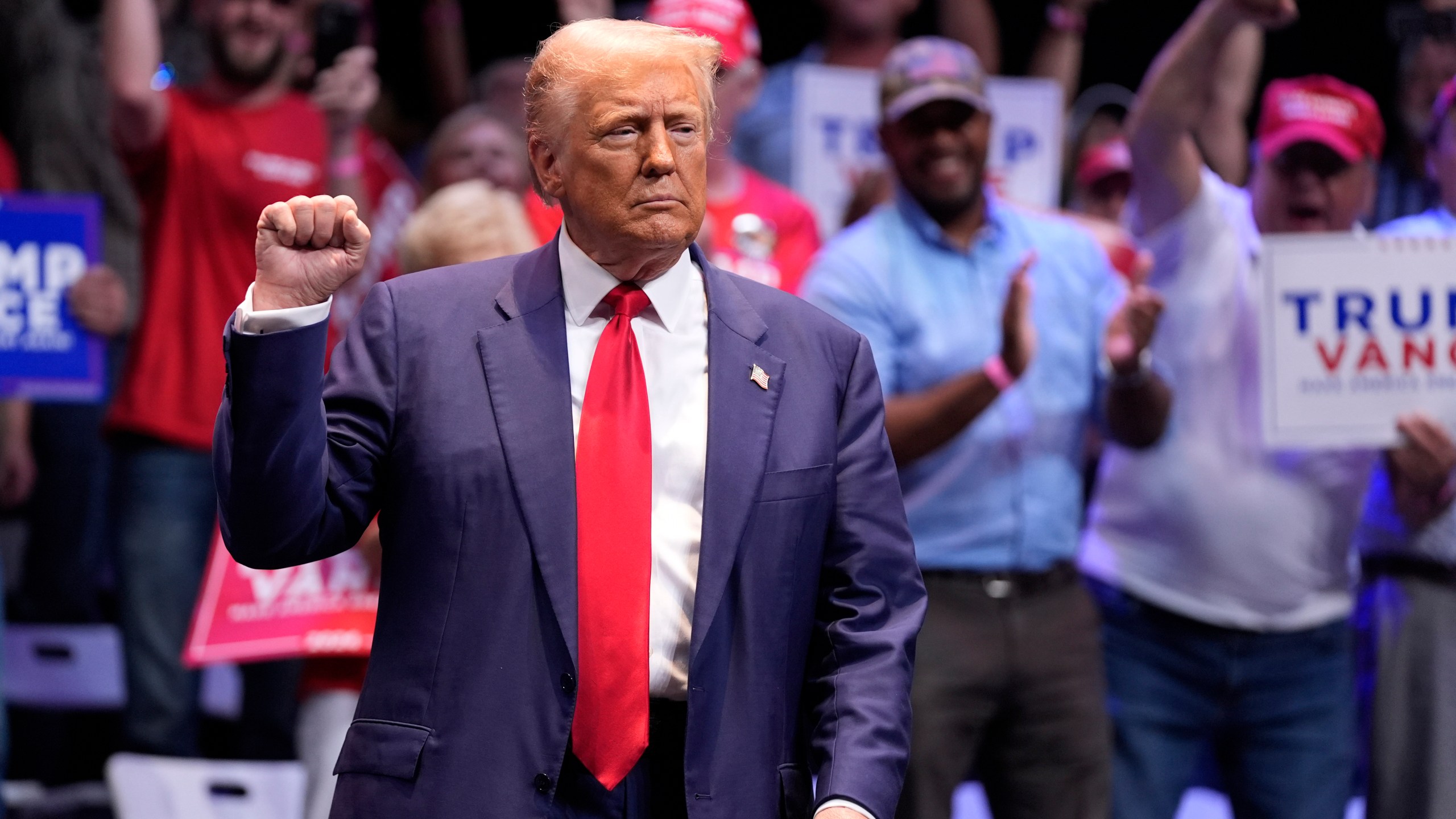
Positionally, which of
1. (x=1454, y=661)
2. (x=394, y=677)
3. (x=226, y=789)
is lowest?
(x=226, y=789)

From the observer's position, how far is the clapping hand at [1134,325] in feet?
11.4

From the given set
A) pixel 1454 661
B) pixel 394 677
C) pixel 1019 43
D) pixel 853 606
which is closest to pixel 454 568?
pixel 394 677

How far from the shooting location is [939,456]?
3541 mm

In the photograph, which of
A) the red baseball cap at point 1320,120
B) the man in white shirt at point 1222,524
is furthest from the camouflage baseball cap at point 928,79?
the red baseball cap at point 1320,120

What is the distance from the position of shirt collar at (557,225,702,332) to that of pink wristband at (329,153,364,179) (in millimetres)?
2250

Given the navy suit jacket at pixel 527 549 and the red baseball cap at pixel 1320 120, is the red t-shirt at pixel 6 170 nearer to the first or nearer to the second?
the navy suit jacket at pixel 527 549

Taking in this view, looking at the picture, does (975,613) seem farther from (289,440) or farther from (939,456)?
(289,440)

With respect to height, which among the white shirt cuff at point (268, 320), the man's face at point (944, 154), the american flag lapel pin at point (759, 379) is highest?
the man's face at point (944, 154)

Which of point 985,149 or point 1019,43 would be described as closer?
point 985,149

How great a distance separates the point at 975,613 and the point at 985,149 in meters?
1.08

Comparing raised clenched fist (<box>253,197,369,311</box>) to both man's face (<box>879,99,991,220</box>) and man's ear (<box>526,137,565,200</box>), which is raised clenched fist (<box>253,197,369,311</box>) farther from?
man's face (<box>879,99,991,220</box>)

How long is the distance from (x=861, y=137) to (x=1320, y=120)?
4.74ft

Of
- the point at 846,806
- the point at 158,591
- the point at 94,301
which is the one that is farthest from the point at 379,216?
the point at 846,806

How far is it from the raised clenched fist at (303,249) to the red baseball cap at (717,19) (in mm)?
2395
